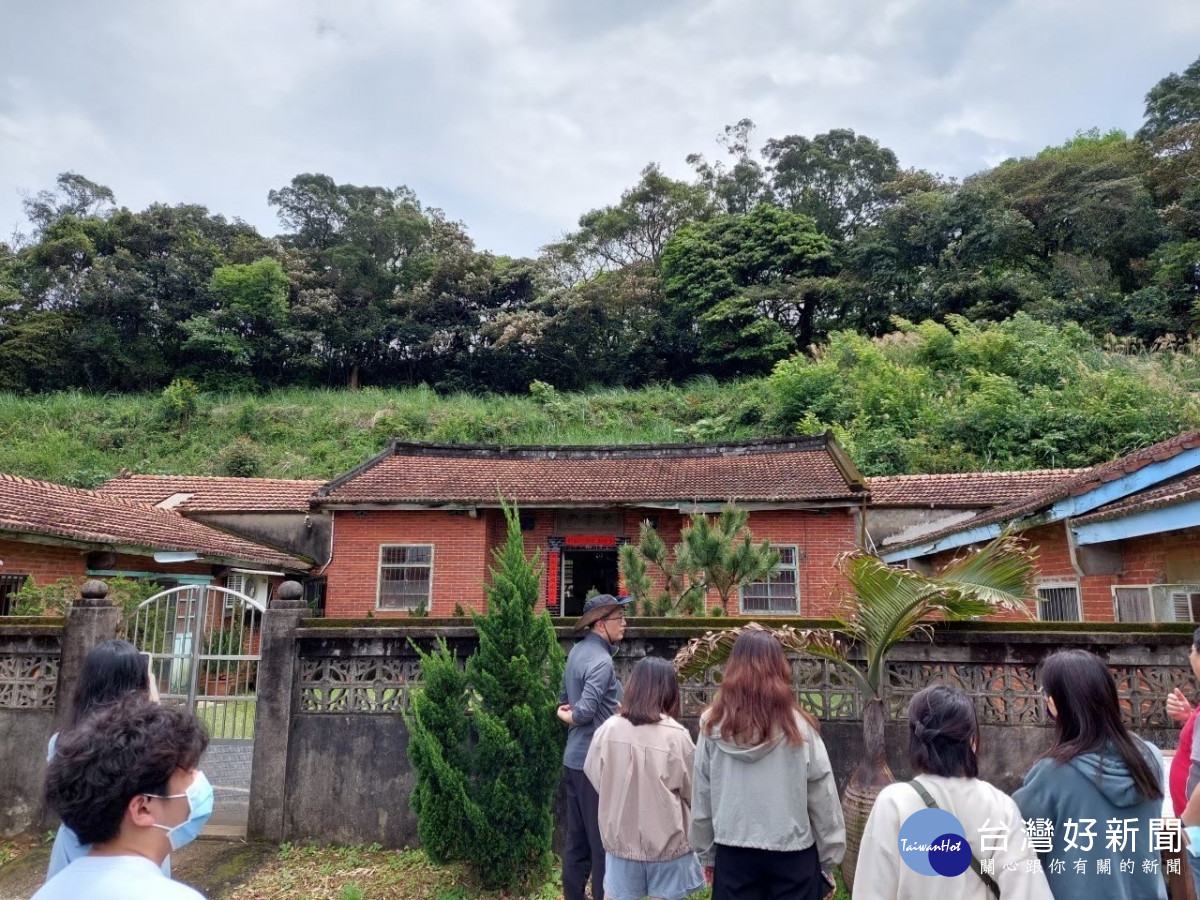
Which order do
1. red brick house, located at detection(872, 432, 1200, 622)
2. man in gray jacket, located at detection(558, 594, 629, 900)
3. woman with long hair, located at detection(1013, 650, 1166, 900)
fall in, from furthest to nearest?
red brick house, located at detection(872, 432, 1200, 622), man in gray jacket, located at detection(558, 594, 629, 900), woman with long hair, located at detection(1013, 650, 1166, 900)

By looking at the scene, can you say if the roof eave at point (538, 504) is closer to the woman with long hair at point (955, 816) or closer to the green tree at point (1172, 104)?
the woman with long hair at point (955, 816)

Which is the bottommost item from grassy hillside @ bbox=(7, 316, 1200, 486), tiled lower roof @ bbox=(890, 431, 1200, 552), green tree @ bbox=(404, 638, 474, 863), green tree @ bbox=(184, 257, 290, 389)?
green tree @ bbox=(404, 638, 474, 863)

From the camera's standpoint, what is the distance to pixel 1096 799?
226 centimetres

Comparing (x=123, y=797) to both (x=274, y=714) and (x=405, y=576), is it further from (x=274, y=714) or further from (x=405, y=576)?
(x=405, y=576)

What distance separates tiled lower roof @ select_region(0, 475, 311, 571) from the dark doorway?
510 cm

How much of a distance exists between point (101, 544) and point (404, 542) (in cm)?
502

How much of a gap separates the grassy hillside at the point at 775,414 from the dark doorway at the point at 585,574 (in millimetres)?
7402

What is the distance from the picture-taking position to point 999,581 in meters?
4.29

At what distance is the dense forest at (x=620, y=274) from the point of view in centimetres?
2553

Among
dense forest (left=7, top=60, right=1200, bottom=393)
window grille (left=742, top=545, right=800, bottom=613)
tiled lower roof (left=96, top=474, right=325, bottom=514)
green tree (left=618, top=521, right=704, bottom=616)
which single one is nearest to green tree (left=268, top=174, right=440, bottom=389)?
dense forest (left=7, top=60, right=1200, bottom=393)

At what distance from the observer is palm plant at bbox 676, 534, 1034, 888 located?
413cm

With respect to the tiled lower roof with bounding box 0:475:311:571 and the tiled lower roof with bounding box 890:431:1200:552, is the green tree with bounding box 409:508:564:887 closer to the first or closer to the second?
the tiled lower roof with bounding box 890:431:1200:552

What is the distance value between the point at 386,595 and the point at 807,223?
73.2 ft

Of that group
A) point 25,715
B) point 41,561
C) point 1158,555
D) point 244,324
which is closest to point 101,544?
point 41,561
